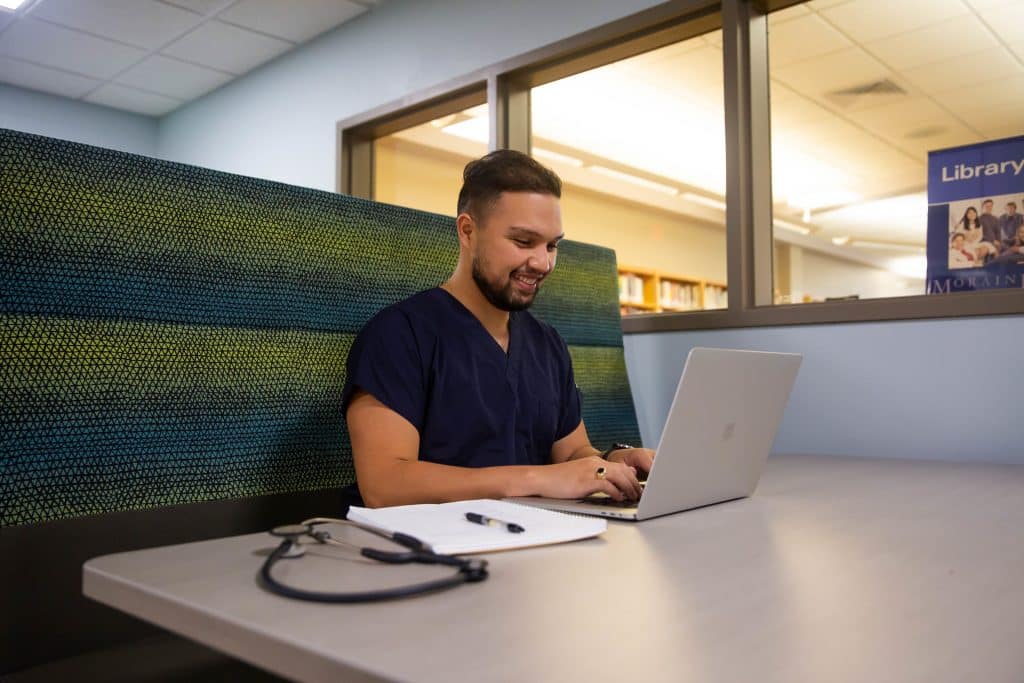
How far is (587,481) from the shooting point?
1109 mm

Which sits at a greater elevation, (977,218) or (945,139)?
(945,139)

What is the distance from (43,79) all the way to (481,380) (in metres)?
4.52

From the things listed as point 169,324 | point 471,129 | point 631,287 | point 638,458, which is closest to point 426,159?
point 471,129

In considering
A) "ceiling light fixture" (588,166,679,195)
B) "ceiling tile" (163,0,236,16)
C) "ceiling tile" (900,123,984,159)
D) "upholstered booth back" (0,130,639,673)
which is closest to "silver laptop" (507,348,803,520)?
"upholstered booth back" (0,130,639,673)

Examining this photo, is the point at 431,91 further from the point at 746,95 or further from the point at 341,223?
the point at 341,223

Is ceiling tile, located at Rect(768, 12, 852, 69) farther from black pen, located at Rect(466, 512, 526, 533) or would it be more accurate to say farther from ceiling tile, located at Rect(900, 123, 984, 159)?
black pen, located at Rect(466, 512, 526, 533)

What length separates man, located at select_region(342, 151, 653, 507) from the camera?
1201 mm

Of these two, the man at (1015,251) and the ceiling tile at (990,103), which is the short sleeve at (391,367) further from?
the ceiling tile at (990,103)

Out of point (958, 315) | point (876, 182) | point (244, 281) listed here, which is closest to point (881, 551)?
point (244, 281)

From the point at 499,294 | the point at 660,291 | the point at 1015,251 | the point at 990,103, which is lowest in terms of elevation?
the point at 499,294

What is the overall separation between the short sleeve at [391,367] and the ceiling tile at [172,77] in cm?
368

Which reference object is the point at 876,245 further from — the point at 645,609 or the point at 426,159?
the point at 645,609

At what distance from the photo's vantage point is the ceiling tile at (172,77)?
4.45 metres

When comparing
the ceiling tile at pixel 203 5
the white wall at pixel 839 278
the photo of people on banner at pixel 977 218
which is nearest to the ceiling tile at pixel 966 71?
the photo of people on banner at pixel 977 218
